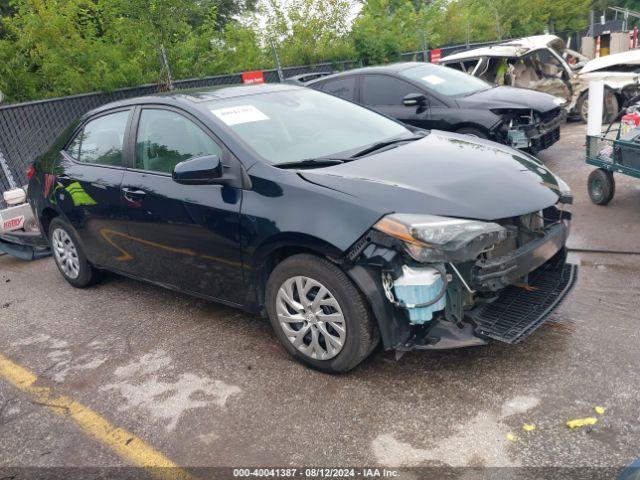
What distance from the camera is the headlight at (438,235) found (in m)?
2.90

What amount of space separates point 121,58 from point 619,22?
2154 centimetres

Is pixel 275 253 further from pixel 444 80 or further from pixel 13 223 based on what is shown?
pixel 444 80

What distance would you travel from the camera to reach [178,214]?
3.86 meters

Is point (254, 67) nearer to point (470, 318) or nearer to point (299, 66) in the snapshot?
point (299, 66)

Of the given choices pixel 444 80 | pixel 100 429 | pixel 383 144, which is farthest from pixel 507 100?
pixel 100 429

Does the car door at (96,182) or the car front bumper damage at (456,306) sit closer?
the car front bumper damage at (456,306)

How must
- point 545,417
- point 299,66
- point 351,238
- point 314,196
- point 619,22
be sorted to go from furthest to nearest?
point 619,22, point 299,66, point 314,196, point 351,238, point 545,417

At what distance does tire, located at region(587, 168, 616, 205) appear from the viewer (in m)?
6.04

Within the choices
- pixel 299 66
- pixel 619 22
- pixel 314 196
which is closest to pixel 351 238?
pixel 314 196

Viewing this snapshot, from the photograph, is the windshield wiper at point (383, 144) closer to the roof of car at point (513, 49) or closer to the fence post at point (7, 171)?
the fence post at point (7, 171)

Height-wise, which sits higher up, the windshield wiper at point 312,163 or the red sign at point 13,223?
the windshield wiper at point 312,163

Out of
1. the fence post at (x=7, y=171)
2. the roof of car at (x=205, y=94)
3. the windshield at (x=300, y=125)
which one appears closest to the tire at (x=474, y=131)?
the windshield at (x=300, y=125)

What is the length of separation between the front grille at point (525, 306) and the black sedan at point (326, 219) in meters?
0.01

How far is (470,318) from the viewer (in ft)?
10.1
